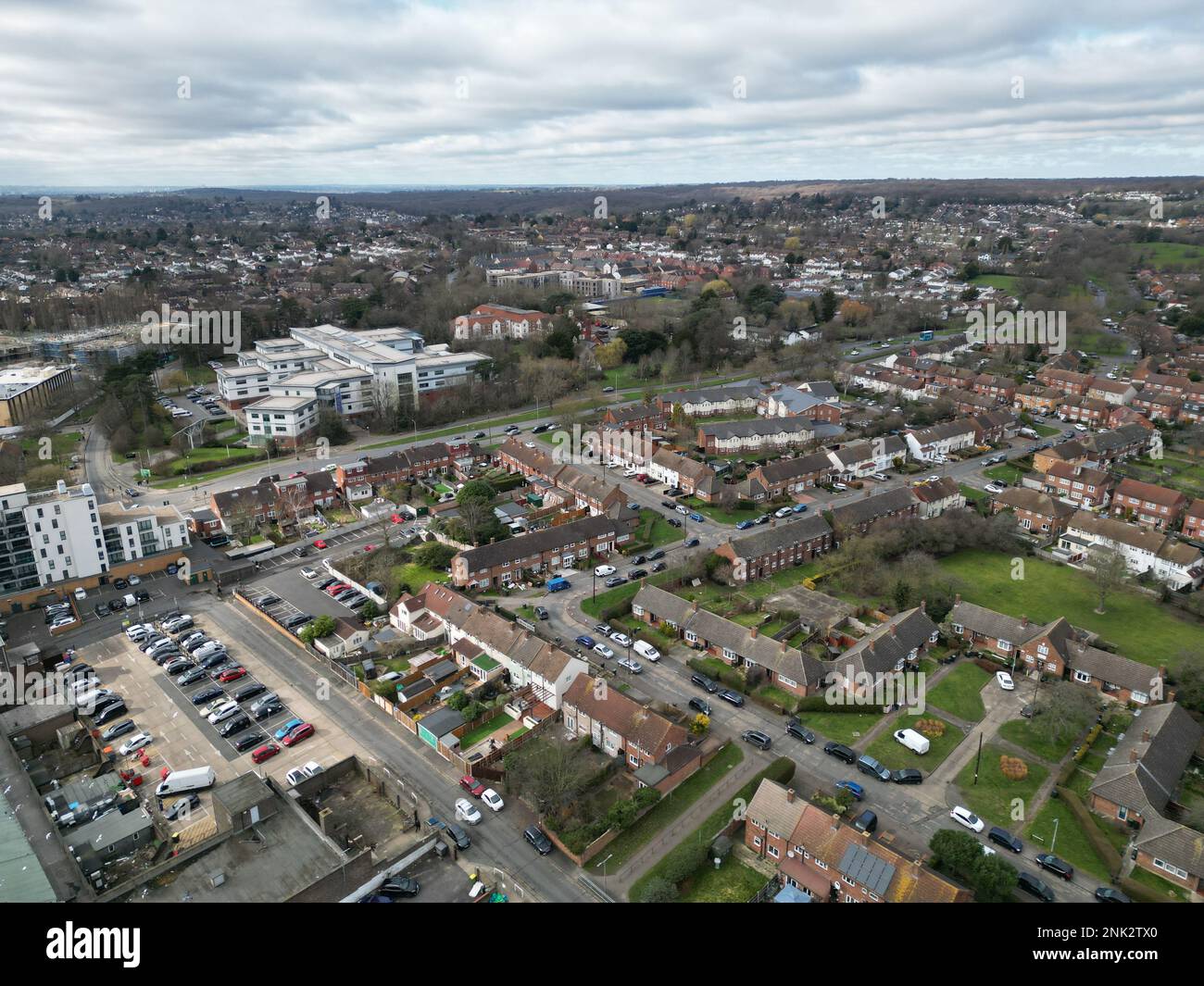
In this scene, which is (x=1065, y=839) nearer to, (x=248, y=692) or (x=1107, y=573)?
(x=1107, y=573)

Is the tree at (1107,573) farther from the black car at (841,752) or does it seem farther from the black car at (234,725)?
the black car at (234,725)

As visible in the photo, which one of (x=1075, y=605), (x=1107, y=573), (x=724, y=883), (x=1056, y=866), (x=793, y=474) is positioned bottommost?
(x=724, y=883)

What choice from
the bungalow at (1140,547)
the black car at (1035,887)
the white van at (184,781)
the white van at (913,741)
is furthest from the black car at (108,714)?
the bungalow at (1140,547)

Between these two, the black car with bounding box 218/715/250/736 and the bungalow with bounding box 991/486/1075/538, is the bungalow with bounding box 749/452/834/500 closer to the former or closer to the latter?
the bungalow with bounding box 991/486/1075/538

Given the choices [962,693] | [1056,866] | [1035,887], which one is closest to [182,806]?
[1035,887]

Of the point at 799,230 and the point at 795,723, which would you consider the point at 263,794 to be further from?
the point at 799,230

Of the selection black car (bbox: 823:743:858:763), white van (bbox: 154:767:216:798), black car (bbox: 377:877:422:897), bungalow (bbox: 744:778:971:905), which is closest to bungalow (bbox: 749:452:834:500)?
black car (bbox: 823:743:858:763)
